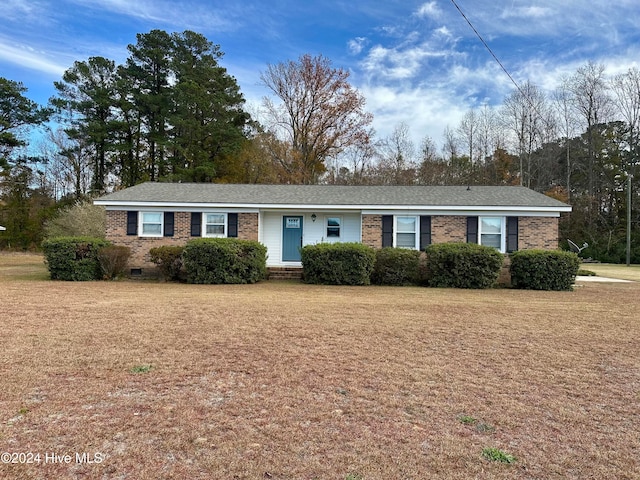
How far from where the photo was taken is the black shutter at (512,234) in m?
15.5

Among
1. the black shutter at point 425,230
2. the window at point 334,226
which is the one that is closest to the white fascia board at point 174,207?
the window at point 334,226

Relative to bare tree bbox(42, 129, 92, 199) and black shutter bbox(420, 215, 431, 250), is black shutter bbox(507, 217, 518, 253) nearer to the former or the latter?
black shutter bbox(420, 215, 431, 250)

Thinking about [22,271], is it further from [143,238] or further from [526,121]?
[526,121]

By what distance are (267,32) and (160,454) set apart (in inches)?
669

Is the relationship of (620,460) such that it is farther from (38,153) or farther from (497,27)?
(38,153)

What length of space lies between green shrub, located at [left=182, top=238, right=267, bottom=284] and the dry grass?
5512 mm

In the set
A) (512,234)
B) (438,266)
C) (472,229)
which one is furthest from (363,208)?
(512,234)

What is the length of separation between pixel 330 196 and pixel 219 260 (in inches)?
236

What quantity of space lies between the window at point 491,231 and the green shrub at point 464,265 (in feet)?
7.76

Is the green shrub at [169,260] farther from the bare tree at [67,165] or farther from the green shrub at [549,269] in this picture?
the bare tree at [67,165]

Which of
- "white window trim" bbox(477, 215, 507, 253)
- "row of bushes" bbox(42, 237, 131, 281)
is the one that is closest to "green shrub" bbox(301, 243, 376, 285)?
"white window trim" bbox(477, 215, 507, 253)

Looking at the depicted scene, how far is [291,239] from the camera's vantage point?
17062 mm

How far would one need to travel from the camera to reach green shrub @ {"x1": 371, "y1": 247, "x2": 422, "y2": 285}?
44.9 feet

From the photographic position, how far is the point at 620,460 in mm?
2768
